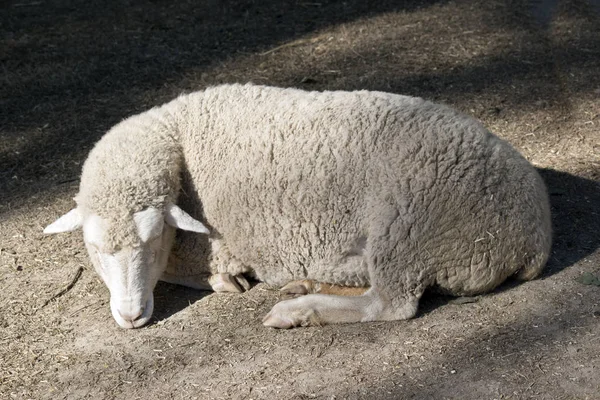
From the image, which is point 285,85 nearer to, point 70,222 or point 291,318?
point 70,222

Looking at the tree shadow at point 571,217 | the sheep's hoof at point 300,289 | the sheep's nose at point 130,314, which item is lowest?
the tree shadow at point 571,217

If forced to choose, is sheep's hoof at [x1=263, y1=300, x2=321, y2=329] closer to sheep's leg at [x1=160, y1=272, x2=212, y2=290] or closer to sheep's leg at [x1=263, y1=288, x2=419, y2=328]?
sheep's leg at [x1=263, y1=288, x2=419, y2=328]

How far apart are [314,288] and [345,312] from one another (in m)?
0.33

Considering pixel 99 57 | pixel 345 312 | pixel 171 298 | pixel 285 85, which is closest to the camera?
pixel 345 312

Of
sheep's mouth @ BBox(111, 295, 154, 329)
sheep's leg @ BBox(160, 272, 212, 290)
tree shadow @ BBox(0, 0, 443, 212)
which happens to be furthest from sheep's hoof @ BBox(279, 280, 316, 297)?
tree shadow @ BBox(0, 0, 443, 212)

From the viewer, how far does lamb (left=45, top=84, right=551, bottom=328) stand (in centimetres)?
404

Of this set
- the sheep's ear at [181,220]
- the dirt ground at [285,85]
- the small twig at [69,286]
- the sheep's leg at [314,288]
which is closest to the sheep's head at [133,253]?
the sheep's ear at [181,220]

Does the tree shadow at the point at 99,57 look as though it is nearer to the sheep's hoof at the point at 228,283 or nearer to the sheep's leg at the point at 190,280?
the sheep's leg at the point at 190,280

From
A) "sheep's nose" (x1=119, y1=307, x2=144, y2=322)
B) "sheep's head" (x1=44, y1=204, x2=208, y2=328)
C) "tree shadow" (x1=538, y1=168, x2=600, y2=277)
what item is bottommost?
"tree shadow" (x1=538, y1=168, x2=600, y2=277)

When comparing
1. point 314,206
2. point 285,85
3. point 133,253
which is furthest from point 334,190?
point 285,85

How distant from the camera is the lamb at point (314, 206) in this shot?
4.04 metres

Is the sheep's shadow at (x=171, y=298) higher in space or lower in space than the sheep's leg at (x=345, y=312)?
lower

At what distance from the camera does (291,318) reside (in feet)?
13.3

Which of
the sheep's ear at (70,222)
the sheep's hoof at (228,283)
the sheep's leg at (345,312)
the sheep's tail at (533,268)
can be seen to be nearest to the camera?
the sheep's leg at (345,312)
